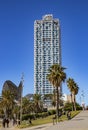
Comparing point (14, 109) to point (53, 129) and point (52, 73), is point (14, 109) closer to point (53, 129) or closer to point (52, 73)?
point (52, 73)

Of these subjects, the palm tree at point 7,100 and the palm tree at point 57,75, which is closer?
the palm tree at point 57,75

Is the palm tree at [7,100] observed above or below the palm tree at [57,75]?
below

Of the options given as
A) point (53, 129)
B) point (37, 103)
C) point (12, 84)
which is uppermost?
point (12, 84)

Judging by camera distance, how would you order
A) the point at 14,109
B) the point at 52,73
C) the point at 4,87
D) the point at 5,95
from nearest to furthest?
the point at 52,73 < the point at 5,95 < the point at 14,109 < the point at 4,87

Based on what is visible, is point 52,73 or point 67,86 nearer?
point 52,73

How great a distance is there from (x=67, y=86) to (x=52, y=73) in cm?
4003

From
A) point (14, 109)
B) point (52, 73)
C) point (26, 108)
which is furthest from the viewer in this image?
point (26, 108)

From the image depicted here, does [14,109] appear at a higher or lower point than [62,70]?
lower

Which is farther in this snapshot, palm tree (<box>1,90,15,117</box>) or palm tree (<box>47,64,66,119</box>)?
palm tree (<box>1,90,15,117</box>)

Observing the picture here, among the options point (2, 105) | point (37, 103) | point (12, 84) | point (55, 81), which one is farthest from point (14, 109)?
point (12, 84)

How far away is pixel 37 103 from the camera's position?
140500 mm

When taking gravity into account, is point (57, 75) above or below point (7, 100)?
above

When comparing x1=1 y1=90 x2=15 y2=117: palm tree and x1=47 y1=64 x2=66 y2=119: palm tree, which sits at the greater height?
x1=47 y1=64 x2=66 y2=119: palm tree

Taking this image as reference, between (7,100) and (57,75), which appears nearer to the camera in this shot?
(57,75)
